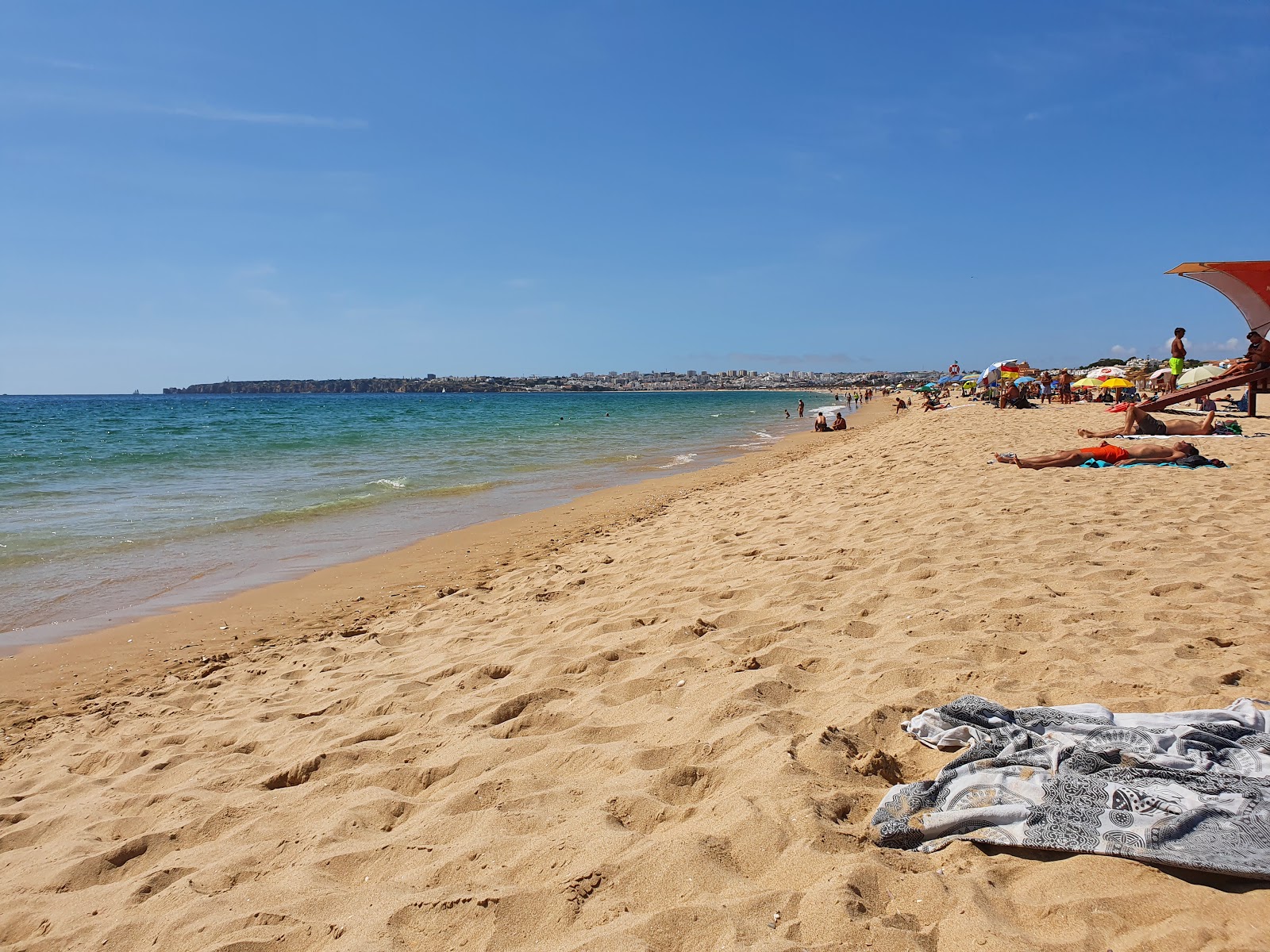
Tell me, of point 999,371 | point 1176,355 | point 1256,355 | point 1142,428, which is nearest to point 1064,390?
point 999,371

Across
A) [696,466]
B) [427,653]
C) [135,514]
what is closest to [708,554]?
[427,653]

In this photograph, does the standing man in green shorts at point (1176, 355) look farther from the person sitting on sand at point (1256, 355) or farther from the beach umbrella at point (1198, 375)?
the person sitting on sand at point (1256, 355)

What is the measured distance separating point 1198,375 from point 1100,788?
20.5 metres

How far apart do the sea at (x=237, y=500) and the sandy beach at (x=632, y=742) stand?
1456mm

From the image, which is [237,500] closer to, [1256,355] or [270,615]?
[270,615]

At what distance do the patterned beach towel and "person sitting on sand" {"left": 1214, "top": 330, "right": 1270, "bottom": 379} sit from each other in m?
11.5

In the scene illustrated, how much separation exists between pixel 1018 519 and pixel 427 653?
4586 mm

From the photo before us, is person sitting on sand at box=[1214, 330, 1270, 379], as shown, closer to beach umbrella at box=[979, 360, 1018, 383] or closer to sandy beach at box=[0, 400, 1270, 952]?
sandy beach at box=[0, 400, 1270, 952]

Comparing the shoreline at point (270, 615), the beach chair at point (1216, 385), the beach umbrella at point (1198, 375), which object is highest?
the beach umbrella at point (1198, 375)

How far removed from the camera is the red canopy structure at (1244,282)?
10.9 metres

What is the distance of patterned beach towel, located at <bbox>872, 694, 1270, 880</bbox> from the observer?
1.92 metres

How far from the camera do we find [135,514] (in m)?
11.2

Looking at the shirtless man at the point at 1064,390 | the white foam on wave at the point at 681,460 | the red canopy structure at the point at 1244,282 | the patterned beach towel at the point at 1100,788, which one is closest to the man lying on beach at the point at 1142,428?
the red canopy structure at the point at 1244,282

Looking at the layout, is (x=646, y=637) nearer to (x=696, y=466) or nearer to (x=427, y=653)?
(x=427, y=653)
